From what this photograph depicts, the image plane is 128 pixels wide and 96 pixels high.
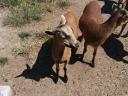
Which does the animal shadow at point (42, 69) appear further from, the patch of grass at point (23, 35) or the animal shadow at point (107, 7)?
the animal shadow at point (107, 7)

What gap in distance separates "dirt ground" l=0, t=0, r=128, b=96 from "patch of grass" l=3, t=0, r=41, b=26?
1.87ft

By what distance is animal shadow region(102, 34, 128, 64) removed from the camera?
9.77 m

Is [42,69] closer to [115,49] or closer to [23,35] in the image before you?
[23,35]

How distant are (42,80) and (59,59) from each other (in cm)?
94

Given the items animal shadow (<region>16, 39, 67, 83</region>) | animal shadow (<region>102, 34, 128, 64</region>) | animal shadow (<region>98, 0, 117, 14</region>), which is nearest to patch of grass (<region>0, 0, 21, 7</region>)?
animal shadow (<region>16, 39, 67, 83</region>)

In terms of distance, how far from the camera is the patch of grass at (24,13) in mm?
10688

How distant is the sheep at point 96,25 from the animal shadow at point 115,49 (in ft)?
2.54

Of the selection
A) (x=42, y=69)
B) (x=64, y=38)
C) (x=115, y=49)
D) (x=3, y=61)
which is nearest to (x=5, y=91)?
(x=3, y=61)

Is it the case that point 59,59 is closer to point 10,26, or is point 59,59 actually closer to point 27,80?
point 27,80

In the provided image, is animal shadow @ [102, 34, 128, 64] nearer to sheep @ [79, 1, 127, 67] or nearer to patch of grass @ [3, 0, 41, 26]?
sheep @ [79, 1, 127, 67]

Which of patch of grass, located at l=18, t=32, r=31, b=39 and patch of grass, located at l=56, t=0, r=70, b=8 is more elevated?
patch of grass, located at l=56, t=0, r=70, b=8

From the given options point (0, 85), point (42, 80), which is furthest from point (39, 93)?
point (0, 85)

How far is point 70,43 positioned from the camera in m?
7.70

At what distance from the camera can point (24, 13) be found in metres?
10.9
